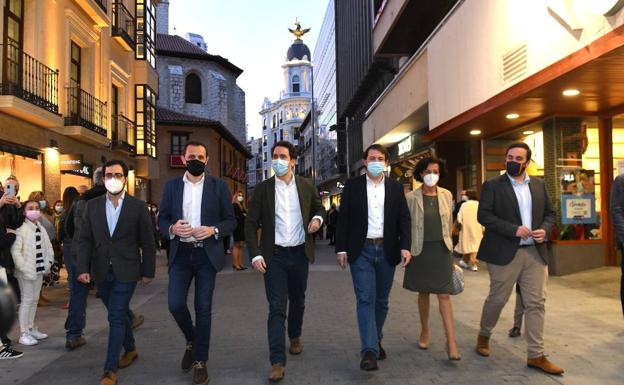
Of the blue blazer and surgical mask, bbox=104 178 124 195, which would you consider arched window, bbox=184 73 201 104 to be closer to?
surgical mask, bbox=104 178 124 195

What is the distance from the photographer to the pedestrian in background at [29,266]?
20.5ft

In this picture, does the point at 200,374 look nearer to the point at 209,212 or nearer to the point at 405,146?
the point at 209,212

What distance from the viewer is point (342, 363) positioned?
5.25 m

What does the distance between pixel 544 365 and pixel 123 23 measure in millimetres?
20674

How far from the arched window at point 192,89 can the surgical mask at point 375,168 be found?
148 feet

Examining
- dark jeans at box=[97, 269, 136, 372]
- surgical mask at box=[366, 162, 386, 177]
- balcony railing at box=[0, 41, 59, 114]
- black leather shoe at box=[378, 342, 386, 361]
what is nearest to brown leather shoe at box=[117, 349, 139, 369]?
dark jeans at box=[97, 269, 136, 372]

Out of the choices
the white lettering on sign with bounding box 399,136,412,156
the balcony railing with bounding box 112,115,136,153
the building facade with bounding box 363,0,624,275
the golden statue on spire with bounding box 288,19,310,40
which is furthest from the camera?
the golden statue on spire with bounding box 288,19,310,40

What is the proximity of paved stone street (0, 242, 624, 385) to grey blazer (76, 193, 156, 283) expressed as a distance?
933 mm

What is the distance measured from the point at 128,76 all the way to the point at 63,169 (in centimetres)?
825

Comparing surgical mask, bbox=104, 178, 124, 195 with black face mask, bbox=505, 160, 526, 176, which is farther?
black face mask, bbox=505, 160, 526, 176

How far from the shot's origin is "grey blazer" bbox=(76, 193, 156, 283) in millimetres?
4930

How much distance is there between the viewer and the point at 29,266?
6.36 metres

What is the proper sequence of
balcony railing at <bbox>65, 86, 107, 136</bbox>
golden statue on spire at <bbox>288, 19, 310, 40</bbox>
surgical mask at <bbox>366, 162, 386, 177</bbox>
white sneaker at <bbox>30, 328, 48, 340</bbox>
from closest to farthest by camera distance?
1. surgical mask at <bbox>366, 162, 386, 177</bbox>
2. white sneaker at <bbox>30, 328, 48, 340</bbox>
3. balcony railing at <bbox>65, 86, 107, 136</bbox>
4. golden statue on spire at <bbox>288, 19, 310, 40</bbox>

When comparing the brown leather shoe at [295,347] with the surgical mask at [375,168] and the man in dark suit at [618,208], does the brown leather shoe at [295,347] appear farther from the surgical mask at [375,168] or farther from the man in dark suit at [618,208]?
the man in dark suit at [618,208]
